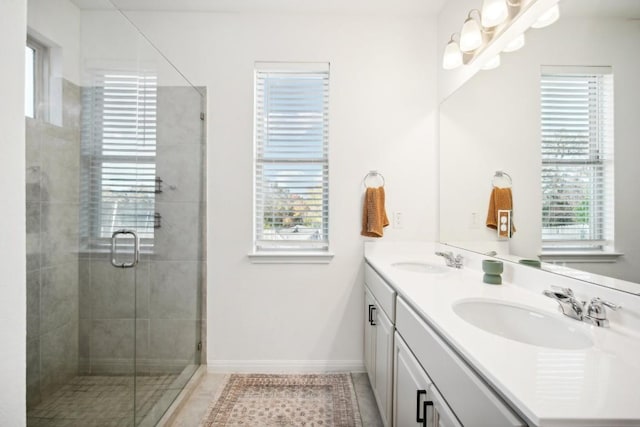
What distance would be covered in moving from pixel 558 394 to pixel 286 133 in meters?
2.01

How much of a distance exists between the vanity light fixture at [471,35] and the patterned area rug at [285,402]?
220 centimetres

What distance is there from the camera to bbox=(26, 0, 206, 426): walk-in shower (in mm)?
1099

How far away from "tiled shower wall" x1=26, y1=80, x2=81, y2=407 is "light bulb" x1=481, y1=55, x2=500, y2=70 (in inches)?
78.5

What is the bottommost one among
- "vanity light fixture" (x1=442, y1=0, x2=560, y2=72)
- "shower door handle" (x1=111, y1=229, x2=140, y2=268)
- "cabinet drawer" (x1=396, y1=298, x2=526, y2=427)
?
"cabinet drawer" (x1=396, y1=298, x2=526, y2=427)

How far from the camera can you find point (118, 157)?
139cm

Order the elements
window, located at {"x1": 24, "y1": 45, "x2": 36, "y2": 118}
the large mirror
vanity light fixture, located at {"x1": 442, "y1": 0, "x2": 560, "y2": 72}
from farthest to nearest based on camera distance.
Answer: vanity light fixture, located at {"x1": 442, "y1": 0, "x2": 560, "y2": 72}, window, located at {"x1": 24, "y1": 45, "x2": 36, "y2": 118}, the large mirror

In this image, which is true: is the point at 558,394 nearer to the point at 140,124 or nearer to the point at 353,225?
the point at 353,225

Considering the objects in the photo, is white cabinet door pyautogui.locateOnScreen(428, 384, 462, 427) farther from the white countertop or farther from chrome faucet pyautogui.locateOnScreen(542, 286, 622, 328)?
chrome faucet pyautogui.locateOnScreen(542, 286, 622, 328)

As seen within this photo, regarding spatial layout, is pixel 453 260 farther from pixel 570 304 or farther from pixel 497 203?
pixel 570 304

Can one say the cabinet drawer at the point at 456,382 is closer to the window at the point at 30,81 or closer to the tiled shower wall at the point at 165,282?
the tiled shower wall at the point at 165,282

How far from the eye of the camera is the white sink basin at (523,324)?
2.90 ft

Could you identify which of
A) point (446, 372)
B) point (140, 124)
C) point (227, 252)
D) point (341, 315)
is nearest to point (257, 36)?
point (140, 124)

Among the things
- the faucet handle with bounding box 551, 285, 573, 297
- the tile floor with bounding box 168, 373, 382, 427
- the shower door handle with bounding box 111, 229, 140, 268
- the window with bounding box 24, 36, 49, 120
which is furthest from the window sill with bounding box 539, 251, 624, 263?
the window with bounding box 24, 36, 49, 120

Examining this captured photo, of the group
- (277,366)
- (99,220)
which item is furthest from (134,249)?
(277,366)
